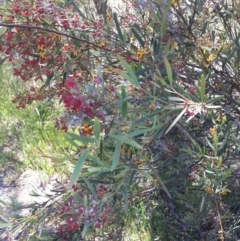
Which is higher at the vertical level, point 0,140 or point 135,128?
point 135,128

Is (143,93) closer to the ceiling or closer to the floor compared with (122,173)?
closer to the ceiling

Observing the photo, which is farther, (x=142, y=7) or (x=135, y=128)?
(x=142, y=7)

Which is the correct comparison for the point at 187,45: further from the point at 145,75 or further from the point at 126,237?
the point at 126,237

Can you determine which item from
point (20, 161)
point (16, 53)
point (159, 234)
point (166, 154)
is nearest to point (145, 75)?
point (166, 154)

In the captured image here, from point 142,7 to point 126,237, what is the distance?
1.02m

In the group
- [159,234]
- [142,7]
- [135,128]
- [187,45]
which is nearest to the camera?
[135,128]

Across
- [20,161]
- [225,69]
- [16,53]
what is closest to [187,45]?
[225,69]

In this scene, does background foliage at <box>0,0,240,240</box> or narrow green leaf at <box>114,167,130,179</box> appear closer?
narrow green leaf at <box>114,167,130,179</box>

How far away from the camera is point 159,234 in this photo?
2.08m

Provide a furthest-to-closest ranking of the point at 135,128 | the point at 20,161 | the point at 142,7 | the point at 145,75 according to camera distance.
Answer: the point at 20,161 → the point at 142,7 → the point at 145,75 → the point at 135,128

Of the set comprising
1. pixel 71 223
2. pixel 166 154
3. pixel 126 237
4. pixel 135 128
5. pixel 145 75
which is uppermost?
pixel 145 75

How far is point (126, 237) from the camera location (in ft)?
6.82

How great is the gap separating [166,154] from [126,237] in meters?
0.65

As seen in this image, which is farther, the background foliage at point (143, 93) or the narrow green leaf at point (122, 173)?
the background foliage at point (143, 93)
